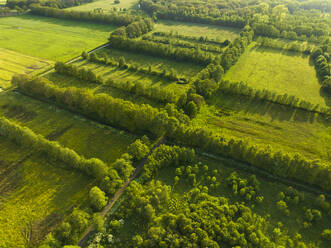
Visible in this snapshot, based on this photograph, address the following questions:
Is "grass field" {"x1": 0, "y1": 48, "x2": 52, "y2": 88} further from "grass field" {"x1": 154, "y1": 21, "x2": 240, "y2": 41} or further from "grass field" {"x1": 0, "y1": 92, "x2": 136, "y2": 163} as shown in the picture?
"grass field" {"x1": 154, "y1": 21, "x2": 240, "y2": 41}

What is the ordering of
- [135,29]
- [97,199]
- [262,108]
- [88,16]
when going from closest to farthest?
1. [97,199]
2. [262,108]
3. [135,29]
4. [88,16]

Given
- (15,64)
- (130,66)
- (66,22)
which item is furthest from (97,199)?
(66,22)

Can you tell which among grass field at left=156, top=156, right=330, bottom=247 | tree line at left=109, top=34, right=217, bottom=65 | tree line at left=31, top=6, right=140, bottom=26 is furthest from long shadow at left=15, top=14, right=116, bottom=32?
grass field at left=156, top=156, right=330, bottom=247

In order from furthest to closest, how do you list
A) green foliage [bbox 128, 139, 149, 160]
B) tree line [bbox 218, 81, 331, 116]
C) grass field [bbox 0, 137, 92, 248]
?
1. tree line [bbox 218, 81, 331, 116]
2. green foliage [bbox 128, 139, 149, 160]
3. grass field [bbox 0, 137, 92, 248]

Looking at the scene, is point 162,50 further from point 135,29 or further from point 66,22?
point 66,22

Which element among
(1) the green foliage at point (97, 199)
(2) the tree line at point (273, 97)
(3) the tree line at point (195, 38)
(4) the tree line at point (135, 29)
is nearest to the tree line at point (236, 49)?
(3) the tree line at point (195, 38)

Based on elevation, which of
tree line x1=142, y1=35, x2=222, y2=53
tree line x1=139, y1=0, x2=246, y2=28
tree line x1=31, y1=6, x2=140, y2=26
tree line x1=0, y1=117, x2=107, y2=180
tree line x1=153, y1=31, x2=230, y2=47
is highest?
tree line x1=139, y1=0, x2=246, y2=28

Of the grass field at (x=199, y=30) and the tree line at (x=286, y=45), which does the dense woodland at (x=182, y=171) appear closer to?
the tree line at (x=286, y=45)
